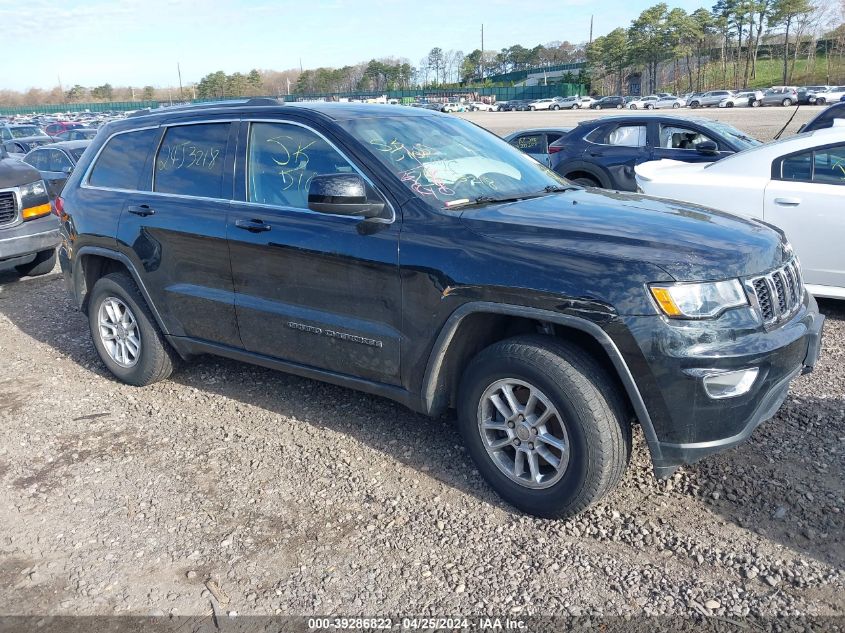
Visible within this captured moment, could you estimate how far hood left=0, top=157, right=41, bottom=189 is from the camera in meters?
8.17

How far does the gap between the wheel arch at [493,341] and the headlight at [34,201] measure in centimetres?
662

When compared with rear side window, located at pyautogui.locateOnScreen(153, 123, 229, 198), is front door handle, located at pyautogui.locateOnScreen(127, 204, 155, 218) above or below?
below

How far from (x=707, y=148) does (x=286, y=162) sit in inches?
292

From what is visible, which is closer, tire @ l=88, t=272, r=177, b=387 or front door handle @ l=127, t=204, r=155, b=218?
front door handle @ l=127, t=204, r=155, b=218

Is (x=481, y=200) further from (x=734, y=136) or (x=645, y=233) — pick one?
(x=734, y=136)

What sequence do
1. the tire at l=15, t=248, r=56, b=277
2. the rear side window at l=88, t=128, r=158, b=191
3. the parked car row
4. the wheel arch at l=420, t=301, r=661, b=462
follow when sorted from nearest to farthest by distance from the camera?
the wheel arch at l=420, t=301, r=661, b=462, the rear side window at l=88, t=128, r=158, b=191, the parked car row, the tire at l=15, t=248, r=56, b=277

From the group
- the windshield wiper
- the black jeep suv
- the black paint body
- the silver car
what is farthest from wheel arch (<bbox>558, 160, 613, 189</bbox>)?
the silver car

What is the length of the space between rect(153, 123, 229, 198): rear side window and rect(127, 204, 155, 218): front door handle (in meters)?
0.14

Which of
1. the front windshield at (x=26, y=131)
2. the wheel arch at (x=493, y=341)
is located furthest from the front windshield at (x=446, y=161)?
the front windshield at (x=26, y=131)

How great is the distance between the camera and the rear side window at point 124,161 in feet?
16.1

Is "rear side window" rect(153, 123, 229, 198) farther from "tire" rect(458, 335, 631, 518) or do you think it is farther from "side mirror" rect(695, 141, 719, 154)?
"side mirror" rect(695, 141, 719, 154)

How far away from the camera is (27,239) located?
821 cm

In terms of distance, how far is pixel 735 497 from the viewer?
3516mm

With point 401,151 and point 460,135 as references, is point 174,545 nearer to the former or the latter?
point 401,151
